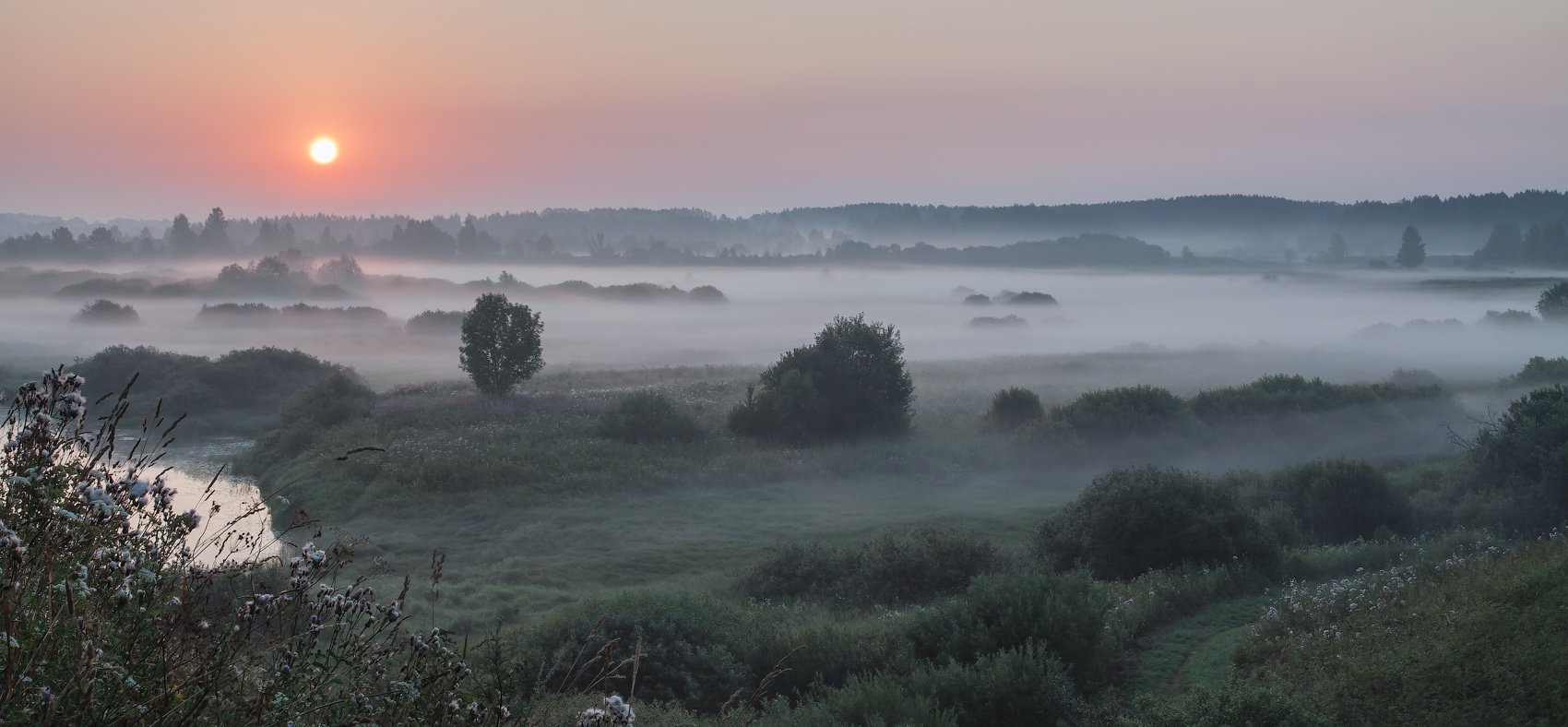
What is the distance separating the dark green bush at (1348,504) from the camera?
23359 mm

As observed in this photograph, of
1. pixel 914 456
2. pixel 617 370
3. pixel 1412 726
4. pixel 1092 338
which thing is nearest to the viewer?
pixel 1412 726

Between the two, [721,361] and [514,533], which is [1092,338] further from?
[514,533]

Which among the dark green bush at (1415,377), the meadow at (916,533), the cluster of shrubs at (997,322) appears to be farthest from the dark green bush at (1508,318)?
the cluster of shrubs at (997,322)

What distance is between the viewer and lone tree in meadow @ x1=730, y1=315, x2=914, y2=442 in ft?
123

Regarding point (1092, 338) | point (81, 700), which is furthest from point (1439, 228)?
point (81, 700)

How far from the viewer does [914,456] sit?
35156 millimetres

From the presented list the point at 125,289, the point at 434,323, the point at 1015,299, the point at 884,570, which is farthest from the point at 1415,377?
the point at 125,289

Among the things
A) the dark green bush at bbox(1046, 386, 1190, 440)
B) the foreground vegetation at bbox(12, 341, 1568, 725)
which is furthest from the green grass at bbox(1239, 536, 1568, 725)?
the dark green bush at bbox(1046, 386, 1190, 440)

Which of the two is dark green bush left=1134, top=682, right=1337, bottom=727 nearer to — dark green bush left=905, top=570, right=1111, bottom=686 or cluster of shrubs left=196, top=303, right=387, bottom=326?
dark green bush left=905, top=570, right=1111, bottom=686

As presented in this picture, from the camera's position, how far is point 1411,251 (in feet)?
402

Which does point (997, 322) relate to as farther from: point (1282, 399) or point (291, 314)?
point (291, 314)

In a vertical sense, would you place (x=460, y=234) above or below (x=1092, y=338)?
above

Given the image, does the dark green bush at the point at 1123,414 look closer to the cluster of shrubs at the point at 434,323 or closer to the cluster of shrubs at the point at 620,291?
the cluster of shrubs at the point at 434,323

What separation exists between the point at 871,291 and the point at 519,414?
363 ft
